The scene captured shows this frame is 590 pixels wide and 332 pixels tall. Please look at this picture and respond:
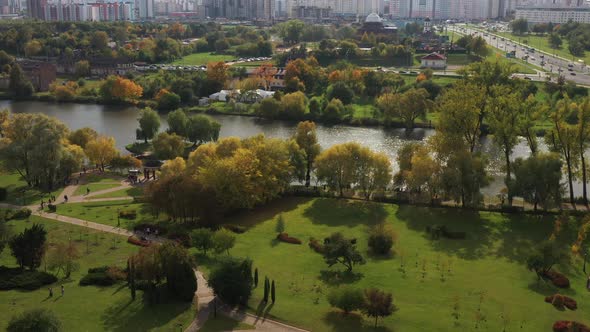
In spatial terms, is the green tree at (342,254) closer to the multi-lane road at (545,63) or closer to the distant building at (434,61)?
the multi-lane road at (545,63)

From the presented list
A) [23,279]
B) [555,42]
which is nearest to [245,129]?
[23,279]

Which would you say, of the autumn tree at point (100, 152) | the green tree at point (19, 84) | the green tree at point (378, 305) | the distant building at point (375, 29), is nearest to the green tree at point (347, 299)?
the green tree at point (378, 305)

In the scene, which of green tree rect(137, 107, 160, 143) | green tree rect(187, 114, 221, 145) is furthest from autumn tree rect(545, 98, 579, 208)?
green tree rect(137, 107, 160, 143)

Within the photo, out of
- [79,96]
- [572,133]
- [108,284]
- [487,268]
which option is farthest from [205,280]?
[79,96]

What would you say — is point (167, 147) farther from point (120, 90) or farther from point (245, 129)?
point (120, 90)

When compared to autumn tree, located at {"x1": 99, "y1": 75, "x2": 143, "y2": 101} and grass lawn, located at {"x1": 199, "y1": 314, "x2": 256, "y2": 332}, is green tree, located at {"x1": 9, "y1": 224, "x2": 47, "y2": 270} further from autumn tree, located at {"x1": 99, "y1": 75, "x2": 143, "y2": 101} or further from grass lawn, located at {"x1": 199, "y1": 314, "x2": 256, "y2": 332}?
autumn tree, located at {"x1": 99, "y1": 75, "x2": 143, "y2": 101}

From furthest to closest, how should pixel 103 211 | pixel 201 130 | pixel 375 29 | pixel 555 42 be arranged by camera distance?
pixel 375 29, pixel 555 42, pixel 201 130, pixel 103 211
